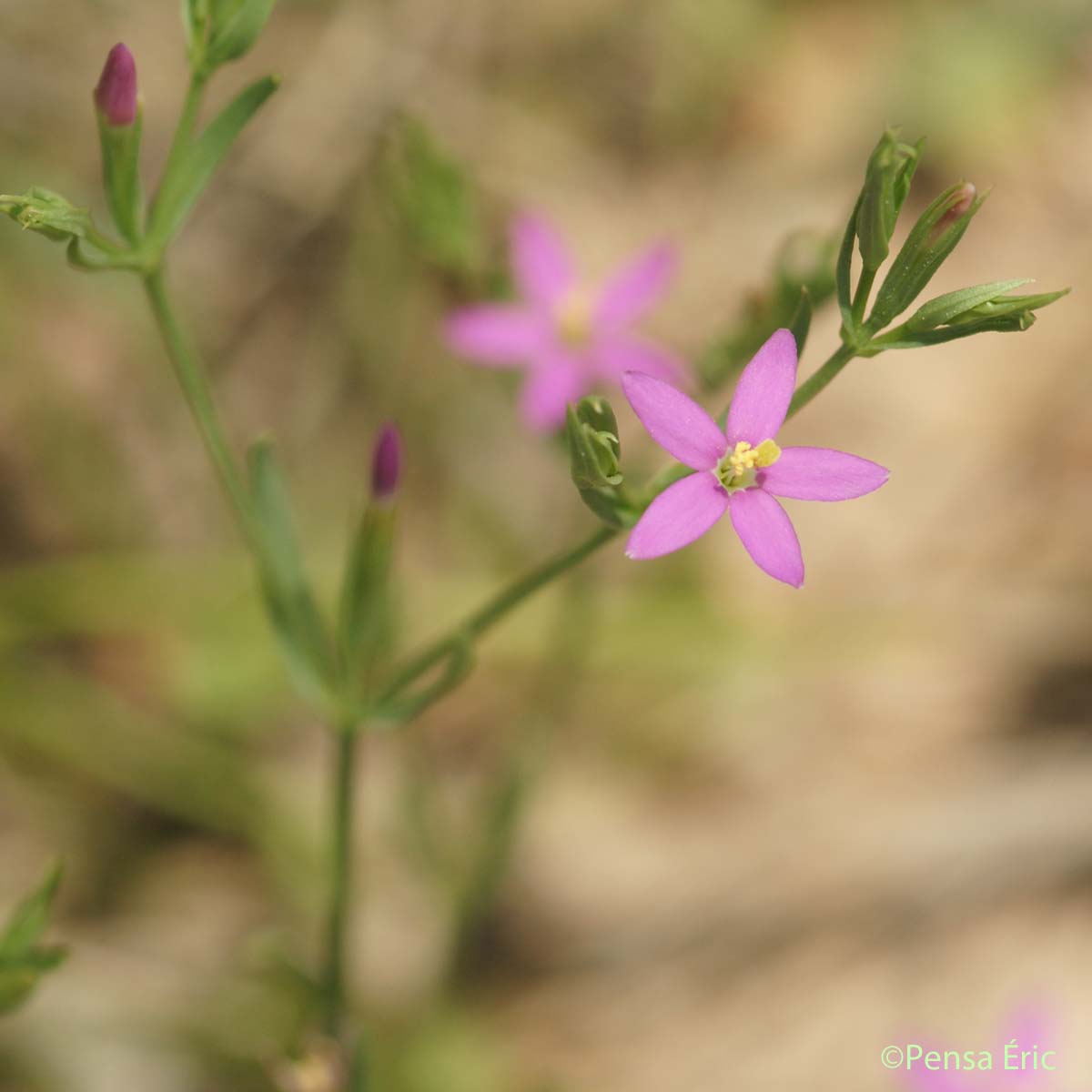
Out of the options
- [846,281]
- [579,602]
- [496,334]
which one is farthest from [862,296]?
[579,602]

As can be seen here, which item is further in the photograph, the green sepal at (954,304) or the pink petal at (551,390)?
the pink petal at (551,390)

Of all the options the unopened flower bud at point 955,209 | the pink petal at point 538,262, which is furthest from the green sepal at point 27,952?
the pink petal at point 538,262

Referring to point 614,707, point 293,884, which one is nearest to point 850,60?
point 614,707

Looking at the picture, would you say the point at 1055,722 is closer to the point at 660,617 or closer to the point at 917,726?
the point at 917,726

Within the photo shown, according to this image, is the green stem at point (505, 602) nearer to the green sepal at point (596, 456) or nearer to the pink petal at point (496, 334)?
the green sepal at point (596, 456)

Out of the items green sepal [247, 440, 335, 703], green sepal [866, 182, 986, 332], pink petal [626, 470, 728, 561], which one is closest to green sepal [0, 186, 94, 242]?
green sepal [247, 440, 335, 703]

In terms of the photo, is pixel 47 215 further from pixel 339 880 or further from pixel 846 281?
pixel 339 880
